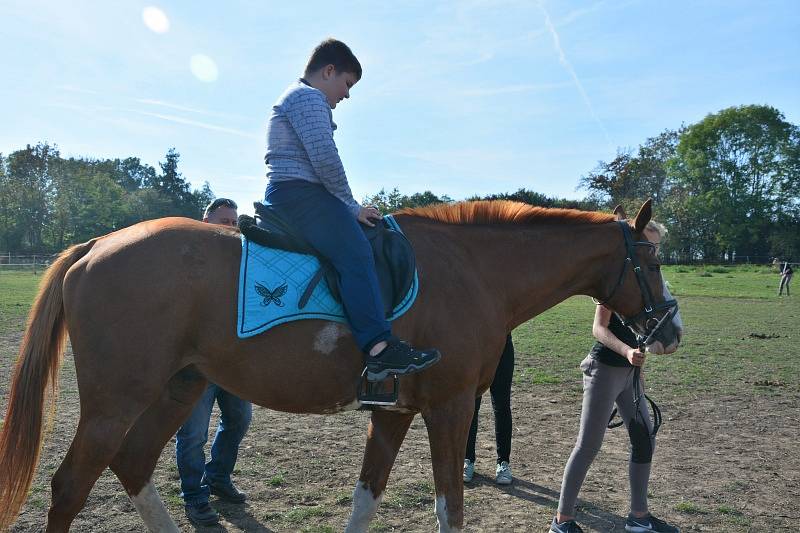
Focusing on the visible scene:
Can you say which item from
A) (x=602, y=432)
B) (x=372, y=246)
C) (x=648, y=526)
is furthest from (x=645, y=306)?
(x=372, y=246)

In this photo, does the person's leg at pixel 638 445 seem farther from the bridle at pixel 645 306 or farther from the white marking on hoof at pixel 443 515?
the white marking on hoof at pixel 443 515

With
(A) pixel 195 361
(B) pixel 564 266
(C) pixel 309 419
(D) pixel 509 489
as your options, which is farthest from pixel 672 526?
(C) pixel 309 419

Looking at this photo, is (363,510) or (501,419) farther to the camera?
(501,419)

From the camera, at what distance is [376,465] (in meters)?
4.29

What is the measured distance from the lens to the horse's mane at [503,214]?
4527mm

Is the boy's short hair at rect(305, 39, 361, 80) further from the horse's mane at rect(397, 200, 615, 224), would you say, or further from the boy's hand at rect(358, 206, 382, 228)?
the horse's mane at rect(397, 200, 615, 224)

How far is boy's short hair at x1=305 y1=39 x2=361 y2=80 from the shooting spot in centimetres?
394

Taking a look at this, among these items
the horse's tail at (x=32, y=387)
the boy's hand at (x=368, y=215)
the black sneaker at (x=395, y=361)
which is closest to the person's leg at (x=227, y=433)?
the horse's tail at (x=32, y=387)

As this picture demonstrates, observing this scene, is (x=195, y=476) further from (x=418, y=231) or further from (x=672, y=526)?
(x=672, y=526)

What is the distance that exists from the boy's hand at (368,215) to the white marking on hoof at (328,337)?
2.32 ft

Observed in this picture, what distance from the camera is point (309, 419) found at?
7.80m

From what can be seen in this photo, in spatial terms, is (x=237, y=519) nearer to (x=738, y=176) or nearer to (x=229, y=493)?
(x=229, y=493)

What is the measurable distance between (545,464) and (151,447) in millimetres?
4052

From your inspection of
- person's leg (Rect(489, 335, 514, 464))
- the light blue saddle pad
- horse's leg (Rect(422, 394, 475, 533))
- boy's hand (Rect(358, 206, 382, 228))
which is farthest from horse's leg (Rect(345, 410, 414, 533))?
person's leg (Rect(489, 335, 514, 464))
